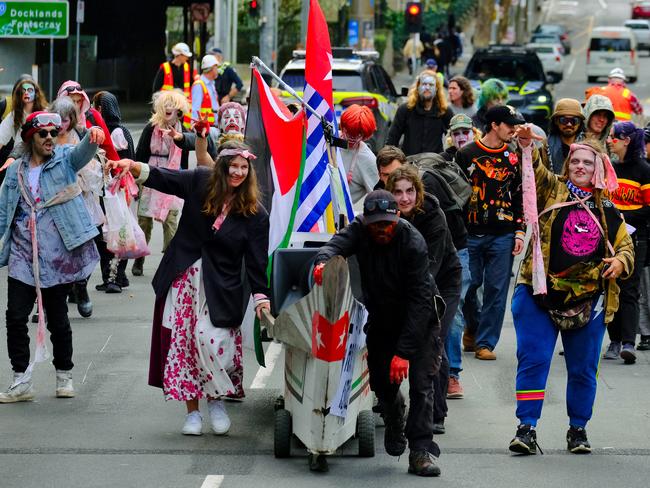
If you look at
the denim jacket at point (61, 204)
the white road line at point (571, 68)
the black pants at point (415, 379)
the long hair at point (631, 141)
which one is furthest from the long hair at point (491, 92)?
the white road line at point (571, 68)

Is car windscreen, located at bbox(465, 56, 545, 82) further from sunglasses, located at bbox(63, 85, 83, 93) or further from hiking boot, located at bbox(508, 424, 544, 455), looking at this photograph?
hiking boot, located at bbox(508, 424, 544, 455)

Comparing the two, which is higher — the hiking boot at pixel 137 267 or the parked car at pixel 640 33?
the parked car at pixel 640 33

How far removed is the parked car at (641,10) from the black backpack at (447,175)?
7877 centimetres

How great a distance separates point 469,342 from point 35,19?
1685 centimetres

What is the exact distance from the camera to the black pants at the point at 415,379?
23.9ft

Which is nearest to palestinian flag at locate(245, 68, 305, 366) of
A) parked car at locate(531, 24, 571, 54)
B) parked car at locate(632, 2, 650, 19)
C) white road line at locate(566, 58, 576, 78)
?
white road line at locate(566, 58, 576, 78)

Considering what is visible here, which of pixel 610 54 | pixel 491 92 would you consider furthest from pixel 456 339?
pixel 610 54

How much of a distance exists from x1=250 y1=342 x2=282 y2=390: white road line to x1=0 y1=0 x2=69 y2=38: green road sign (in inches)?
627

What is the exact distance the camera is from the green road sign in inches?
1005

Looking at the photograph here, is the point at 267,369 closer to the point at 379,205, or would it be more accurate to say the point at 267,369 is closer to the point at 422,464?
the point at 422,464

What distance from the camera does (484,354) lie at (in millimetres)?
10492

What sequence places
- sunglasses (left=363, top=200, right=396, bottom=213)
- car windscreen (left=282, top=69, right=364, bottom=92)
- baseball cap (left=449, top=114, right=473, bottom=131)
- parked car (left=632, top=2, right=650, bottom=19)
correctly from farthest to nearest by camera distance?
parked car (left=632, top=2, right=650, bottom=19) → car windscreen (left=282, top=69, right=364, bottom=92) → baseball cap (left=449, top=114, right=473, bottom=131) → sunglasses (left=363, top=200, right=396, bottom=213)

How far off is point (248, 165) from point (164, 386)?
1318 mm

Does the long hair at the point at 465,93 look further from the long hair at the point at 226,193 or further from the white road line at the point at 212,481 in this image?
the white road line at the point at 212,481
